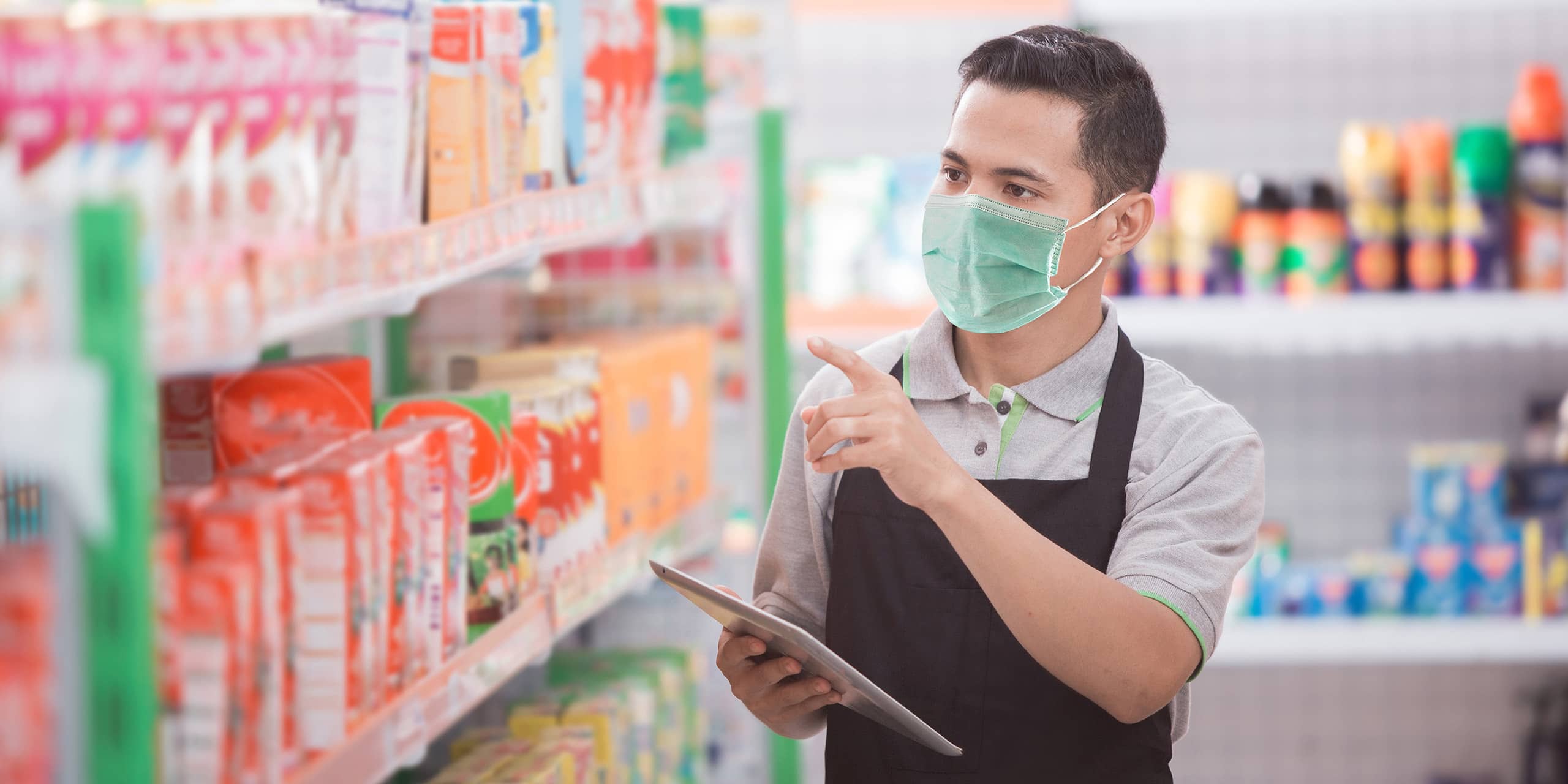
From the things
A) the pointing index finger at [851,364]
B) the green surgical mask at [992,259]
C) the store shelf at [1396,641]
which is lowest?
the store shelf at [1396,641]

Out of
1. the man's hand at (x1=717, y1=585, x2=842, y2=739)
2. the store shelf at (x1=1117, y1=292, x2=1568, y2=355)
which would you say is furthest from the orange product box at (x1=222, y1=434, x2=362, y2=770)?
the store shelf at (x1=1117, y1=292, x2=1568, y2=355)

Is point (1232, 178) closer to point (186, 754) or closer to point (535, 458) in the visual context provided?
point (535, 458)

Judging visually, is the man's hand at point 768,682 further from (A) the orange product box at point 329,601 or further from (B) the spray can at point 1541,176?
(B) the spray can at point 1541,176

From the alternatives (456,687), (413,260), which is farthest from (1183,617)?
(413,260)

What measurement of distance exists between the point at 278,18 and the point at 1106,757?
4.07 feet

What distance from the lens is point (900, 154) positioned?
13.3 feet


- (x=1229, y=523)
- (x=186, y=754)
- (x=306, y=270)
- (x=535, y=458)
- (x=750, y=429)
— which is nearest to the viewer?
(x=186, y=754)

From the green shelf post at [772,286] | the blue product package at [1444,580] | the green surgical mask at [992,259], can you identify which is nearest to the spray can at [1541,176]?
the blue product package at [1444,580]

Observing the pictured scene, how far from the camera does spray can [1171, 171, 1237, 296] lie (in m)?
3.49

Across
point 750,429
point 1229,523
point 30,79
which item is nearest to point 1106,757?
point 1229,523

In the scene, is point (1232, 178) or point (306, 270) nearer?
point (306, 270)

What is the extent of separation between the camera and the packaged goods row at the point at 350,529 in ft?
3.76

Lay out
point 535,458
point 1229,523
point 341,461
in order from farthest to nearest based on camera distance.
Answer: point 535,458 < point 1229,523 < point 341,461

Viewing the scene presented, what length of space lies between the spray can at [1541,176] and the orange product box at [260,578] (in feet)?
10.1
